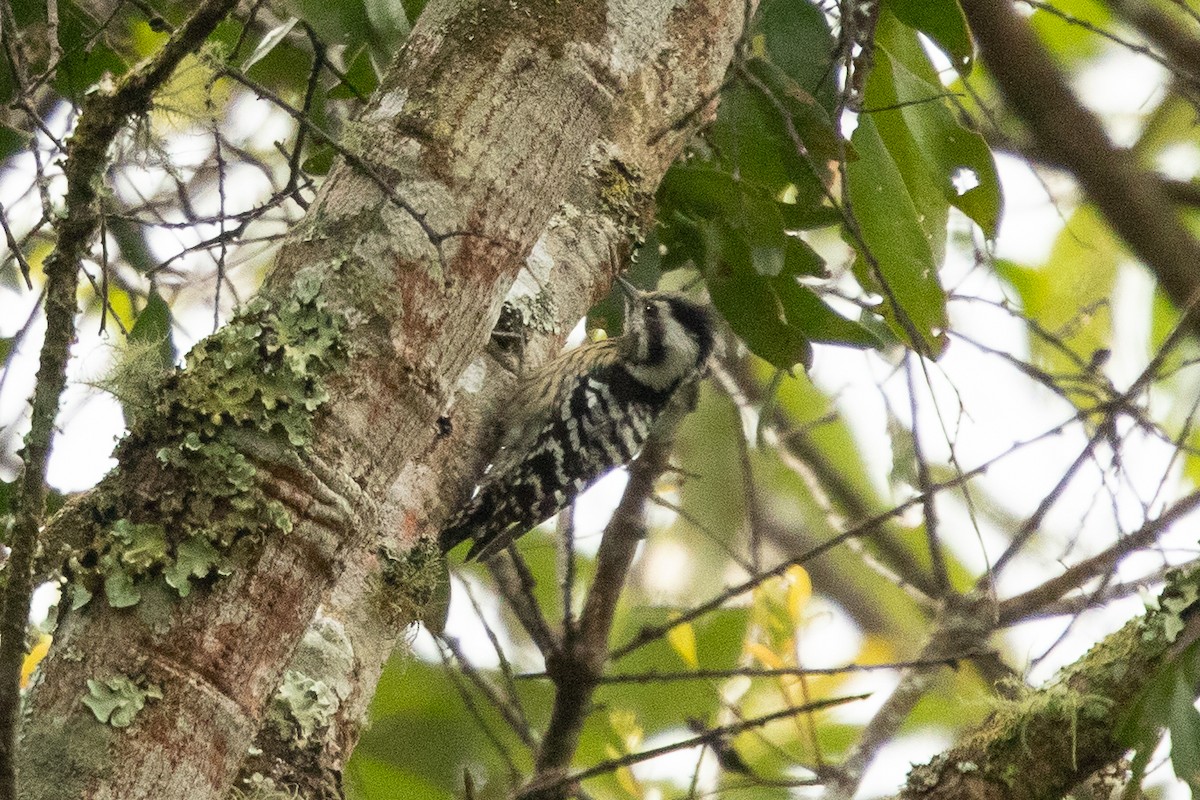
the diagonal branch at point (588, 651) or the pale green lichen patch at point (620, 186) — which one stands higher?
the pale green lichen patch at point (620, 186)

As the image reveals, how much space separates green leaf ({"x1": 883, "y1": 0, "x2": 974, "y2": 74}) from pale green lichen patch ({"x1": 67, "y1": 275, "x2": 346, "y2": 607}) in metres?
1.50

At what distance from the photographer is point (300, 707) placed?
6.34 feet

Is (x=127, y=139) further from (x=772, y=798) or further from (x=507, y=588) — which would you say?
(x=772, y=798)

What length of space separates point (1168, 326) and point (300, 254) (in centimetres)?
235

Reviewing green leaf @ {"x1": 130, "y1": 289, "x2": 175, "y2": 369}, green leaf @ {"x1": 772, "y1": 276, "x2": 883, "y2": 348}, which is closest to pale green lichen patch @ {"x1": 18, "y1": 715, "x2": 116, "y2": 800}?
green leaf @ {"x1": 130, "y1": 289, "x2": 175, "y2": 369}

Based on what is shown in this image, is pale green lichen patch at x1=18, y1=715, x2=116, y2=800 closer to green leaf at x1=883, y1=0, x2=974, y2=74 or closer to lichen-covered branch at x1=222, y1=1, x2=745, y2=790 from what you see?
lichen-covered branch at x1=222, y1=1, x2=745, y2=790

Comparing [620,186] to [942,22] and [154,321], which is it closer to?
[942,22]

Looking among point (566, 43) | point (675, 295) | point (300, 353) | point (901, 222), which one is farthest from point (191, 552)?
point (675, 295)

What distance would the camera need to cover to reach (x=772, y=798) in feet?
10.2

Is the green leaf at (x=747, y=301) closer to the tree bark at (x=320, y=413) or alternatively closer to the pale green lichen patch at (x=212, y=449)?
the tree bark at (x=320, y=413)

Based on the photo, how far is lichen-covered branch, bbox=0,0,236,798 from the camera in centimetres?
112

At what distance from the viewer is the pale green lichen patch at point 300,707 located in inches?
75.5

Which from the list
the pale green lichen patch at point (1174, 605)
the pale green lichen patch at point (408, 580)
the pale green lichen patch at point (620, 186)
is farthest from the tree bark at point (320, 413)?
the pale green lichen patch at point (1174, 605)

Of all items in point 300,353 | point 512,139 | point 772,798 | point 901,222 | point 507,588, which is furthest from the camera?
point 507,588
